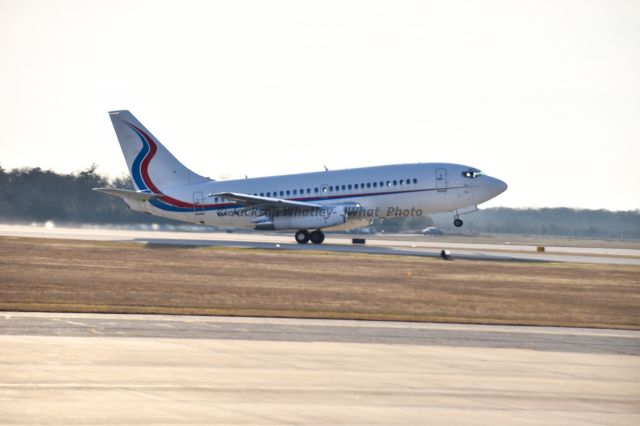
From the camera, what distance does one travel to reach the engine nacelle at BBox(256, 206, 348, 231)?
6153cm

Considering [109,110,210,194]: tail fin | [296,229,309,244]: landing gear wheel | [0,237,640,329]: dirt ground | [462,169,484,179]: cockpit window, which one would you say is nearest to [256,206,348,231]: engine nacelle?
[296,229,309,244]: landing gear wheel

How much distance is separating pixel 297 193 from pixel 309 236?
2987 mm

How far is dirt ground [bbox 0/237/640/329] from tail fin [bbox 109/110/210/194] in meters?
13.1

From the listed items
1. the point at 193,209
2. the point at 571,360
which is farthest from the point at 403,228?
the point at 571,360

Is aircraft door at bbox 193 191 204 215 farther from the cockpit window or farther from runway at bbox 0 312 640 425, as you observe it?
runway at bbox 0 312 640 425

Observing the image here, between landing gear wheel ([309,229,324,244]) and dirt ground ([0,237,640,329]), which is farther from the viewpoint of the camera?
landing gear wheel ([309,229,324,244])

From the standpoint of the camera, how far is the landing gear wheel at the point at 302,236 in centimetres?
6362

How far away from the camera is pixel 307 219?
6212 centimetres

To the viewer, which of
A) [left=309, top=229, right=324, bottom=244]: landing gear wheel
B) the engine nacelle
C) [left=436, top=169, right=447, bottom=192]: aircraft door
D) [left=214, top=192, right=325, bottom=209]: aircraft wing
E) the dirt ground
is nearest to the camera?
the dirt ground

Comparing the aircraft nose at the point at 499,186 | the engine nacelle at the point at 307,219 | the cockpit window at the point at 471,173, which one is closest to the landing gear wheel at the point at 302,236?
the engine nacelle at the point at 307,219

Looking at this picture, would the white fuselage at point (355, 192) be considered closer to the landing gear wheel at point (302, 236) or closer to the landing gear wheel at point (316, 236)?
the landing gear wheel at point (302, 236)

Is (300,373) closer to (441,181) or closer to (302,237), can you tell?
(441,181)

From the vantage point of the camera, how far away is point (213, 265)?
43500mm

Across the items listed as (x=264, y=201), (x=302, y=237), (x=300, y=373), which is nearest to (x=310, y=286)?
(x=300, y=373)
